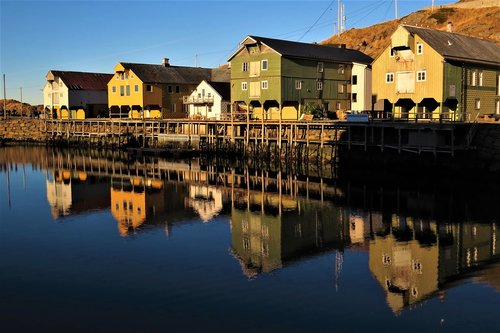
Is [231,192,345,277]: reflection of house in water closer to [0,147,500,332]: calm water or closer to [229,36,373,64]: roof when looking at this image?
[0,147,500,332]: calm water

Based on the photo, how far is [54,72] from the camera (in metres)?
84.2

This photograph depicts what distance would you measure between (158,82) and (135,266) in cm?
5668

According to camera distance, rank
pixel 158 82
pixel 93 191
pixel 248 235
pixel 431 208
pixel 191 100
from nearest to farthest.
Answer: pixel 248 235 < pixel 431 208 < pixel 93 191 < pixel 191 100 < pixel 158 82

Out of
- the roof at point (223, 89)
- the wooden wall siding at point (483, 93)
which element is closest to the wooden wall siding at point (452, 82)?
the wooden wall siding at point (483, 93)

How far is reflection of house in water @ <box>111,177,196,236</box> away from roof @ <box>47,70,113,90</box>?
42.7 meters

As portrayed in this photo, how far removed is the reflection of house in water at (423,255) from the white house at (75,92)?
66.8 metres

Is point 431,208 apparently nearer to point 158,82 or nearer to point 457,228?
point 457,228

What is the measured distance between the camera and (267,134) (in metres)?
56.7

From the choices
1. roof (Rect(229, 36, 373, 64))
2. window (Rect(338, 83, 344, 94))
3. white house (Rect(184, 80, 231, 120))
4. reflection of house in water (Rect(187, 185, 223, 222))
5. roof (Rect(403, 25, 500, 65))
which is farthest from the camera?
white house (Rect(184, 80, 231, 120))

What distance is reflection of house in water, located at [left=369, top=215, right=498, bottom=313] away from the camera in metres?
19.0

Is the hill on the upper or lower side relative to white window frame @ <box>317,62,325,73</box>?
upper

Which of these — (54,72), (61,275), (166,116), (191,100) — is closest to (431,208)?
(61,275)

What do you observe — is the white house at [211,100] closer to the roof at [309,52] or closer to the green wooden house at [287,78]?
the green wooden house at [287,78]

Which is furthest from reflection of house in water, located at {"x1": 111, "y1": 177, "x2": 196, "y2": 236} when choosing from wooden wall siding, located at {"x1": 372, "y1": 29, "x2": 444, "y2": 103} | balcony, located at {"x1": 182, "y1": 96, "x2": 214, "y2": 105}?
balcony, located at {"x1": 182, "y1": 96, "x2": 214, "y2": 105}
